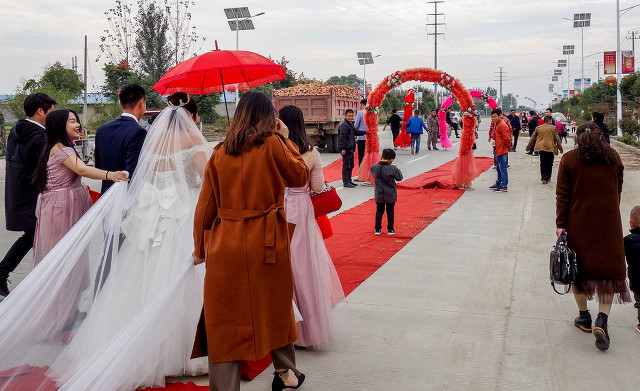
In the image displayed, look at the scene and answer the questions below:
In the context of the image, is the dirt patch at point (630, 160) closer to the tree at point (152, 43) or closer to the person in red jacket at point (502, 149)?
the person in red jacket at point (502, 149)

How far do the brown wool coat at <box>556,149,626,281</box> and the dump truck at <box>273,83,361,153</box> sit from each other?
58.0 ft

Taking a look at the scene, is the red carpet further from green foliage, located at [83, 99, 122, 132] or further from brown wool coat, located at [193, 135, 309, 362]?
green foliage, located at [83, 99, 122, 132]

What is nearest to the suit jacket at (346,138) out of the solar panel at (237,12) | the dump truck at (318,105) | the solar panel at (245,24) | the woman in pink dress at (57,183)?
the dump truck at (318,105)

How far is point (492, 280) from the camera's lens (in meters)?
6.72

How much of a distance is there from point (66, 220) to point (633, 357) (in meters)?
4.58

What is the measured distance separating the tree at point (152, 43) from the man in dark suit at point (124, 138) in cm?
2894

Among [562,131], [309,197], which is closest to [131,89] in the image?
[309,197]

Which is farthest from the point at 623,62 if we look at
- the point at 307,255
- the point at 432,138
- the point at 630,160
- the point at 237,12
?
the point at 307,255

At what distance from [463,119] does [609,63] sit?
31.9 meters

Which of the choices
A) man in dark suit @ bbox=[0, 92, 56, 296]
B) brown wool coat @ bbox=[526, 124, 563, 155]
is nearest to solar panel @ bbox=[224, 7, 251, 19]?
brown wool coat @ bbox=[526, 124, 563, 155]

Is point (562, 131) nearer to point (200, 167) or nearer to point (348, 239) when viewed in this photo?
point (348, 239)

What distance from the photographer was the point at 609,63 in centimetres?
4131

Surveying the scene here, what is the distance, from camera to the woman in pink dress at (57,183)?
5.18 m

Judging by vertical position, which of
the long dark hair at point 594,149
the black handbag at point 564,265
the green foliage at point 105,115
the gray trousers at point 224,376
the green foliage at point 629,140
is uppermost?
the green foliage at point 105,115
